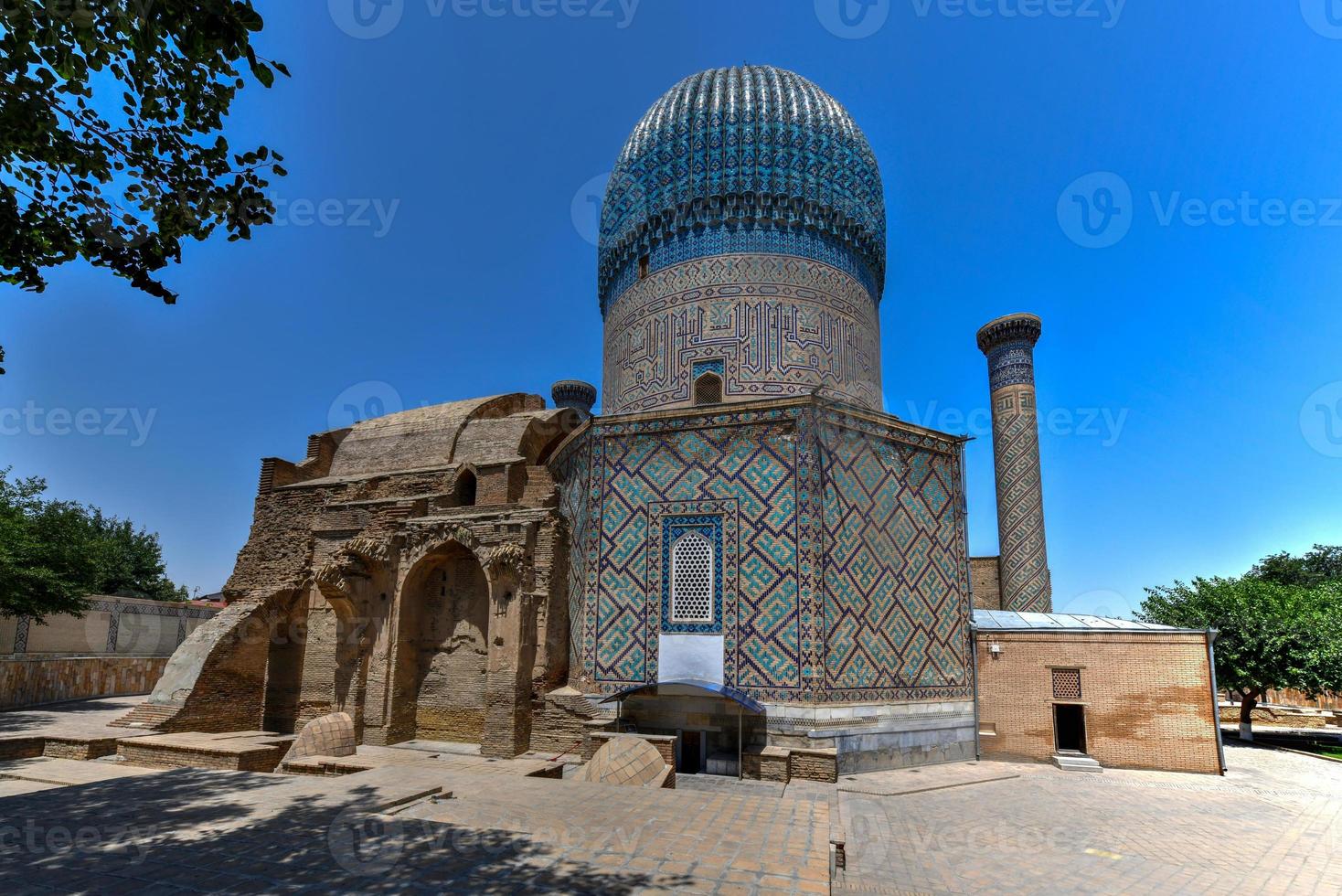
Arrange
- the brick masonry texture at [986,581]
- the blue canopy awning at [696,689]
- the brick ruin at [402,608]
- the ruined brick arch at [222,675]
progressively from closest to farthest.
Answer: the blue canopy awning at [696,689]
the brick ruin at [402,608]
the ruined brick arch at [222,675]
the brick masonry texture at [986,581]

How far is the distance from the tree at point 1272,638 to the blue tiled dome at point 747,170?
1119 cm

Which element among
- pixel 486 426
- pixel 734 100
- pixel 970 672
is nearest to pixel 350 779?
pixel 970 672

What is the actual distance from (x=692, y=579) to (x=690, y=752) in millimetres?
2585

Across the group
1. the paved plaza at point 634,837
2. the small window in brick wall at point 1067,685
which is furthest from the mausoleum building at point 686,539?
the paved plaza at point 634,837

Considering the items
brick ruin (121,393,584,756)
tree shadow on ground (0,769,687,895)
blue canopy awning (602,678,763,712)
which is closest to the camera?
tree shadow on ground (0,769,687,895)

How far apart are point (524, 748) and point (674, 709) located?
3.13 m

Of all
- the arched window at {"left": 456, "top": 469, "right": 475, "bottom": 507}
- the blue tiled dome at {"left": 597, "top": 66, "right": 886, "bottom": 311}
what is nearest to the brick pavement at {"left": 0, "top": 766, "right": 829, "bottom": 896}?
the arched window at {"left": 456, "top": 469, "right": 475, "bottom": 507}

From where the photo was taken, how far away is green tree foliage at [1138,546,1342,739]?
15867 mm

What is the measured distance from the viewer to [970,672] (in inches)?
511

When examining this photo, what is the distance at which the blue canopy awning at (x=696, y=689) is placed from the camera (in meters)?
10.5

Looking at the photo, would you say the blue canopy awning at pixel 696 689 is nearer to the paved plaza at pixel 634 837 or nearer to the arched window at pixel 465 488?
the paved plaza at pixel 634 837

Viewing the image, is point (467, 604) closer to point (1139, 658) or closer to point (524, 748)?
point (524, 748)

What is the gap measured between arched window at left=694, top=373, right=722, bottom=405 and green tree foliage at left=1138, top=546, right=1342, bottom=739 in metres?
12.0

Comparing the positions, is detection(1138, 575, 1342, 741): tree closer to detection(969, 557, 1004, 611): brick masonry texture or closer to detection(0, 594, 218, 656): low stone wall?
detection(969, 557, 1004, 611): brick masonry texture
